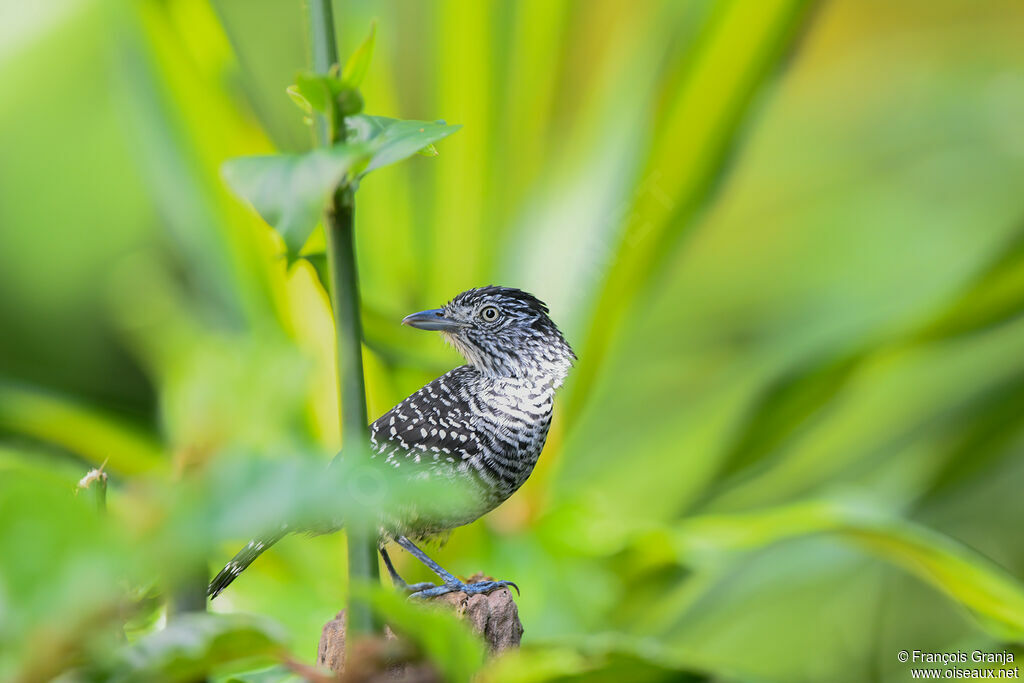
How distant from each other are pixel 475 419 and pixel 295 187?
1.20 ft

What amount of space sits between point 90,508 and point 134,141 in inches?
66.2

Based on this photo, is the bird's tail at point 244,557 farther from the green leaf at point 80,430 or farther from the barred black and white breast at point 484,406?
the green leaf at point 80,430

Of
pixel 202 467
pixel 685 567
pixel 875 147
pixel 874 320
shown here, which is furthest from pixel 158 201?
pixel 202 467

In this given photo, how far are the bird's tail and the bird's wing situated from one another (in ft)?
0.33

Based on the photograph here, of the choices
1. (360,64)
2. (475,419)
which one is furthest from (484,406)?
(360,64)

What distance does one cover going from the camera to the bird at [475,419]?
1.87 feet

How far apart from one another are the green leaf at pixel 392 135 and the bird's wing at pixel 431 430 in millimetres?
313

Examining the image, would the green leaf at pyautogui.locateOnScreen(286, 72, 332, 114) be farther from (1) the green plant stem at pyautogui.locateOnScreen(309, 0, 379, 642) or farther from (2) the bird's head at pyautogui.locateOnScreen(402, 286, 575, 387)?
(2) the bird's head at pyautogui.locateOnScreen(402, 286, 575, 387)

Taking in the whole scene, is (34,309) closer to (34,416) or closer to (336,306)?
(34,416)

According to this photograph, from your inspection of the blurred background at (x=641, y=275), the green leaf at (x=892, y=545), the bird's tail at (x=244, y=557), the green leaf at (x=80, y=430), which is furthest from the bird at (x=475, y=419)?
the green leaf at (x=80, y=430)

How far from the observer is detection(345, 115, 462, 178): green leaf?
279mm

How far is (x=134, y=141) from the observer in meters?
1.71

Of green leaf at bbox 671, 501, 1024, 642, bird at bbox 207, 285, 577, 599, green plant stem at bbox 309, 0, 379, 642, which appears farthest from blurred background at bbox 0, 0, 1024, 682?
green plant stem at bbox 309, 0, 379, 642

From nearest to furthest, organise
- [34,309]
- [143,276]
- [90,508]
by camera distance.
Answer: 1. [90,508]
2. [143,276]
3. [34,309]
